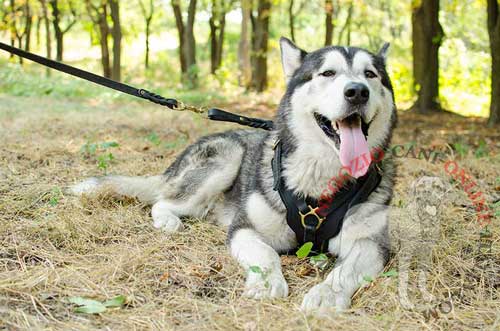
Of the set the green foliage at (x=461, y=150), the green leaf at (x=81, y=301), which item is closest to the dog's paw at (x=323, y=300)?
the green leaf at (x=81, y=301)

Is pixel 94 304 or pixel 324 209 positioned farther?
pixel 324 209

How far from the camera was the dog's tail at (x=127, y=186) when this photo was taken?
4051 mm

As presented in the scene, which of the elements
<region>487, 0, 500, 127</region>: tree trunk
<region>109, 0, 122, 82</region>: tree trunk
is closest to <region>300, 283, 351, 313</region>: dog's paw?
<region>487, 0, 500, 127</region>: tree trunk

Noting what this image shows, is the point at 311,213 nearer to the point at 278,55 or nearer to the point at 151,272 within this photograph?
the point at 151,272

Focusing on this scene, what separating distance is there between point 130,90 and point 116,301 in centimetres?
187

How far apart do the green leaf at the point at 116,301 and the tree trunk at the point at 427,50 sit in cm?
1139

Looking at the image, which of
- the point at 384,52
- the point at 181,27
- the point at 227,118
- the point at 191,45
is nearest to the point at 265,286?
the point at 227,118

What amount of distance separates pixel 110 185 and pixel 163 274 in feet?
5.04

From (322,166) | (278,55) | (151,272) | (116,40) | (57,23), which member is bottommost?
(151,272)

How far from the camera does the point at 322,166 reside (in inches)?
121

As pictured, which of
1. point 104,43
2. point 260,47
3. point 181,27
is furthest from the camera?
point 181,27

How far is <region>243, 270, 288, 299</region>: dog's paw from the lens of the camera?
250 centimetres

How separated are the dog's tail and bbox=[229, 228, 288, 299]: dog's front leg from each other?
1.33m

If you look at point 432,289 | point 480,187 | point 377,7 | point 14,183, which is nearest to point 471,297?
point 432,289
